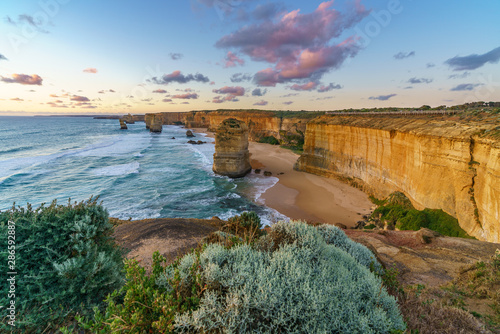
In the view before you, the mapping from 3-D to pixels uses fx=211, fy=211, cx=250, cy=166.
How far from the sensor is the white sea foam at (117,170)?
95.7 feet

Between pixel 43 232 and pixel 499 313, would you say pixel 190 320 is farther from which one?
pixel 499 313

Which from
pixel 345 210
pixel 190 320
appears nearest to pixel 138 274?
pixel 190 320

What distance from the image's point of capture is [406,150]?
17.1m

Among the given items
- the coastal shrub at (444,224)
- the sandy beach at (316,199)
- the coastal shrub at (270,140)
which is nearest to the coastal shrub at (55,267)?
the sandy beach at (316,199)

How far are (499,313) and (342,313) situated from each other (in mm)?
4470

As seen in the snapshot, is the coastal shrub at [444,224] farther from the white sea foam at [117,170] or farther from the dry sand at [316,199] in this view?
the white sea foam at [117,170]

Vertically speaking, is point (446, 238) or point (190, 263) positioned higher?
point (190, 263)

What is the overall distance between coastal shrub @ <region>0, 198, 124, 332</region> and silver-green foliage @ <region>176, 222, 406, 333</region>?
2.12m

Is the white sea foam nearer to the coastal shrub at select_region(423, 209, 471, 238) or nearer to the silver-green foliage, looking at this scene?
the silver-green foliage

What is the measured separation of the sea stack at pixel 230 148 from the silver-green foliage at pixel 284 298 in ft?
81.7

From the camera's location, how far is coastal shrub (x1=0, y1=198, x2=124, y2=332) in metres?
3.57

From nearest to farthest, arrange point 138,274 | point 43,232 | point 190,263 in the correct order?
point 138,274
point 190,263
point 43,232

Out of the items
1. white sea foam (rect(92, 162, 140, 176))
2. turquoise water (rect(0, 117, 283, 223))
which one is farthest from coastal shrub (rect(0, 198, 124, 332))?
white sea foam (rect(92, 162, 140, 176))

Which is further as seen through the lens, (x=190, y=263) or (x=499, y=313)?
(x=499, y=313)
